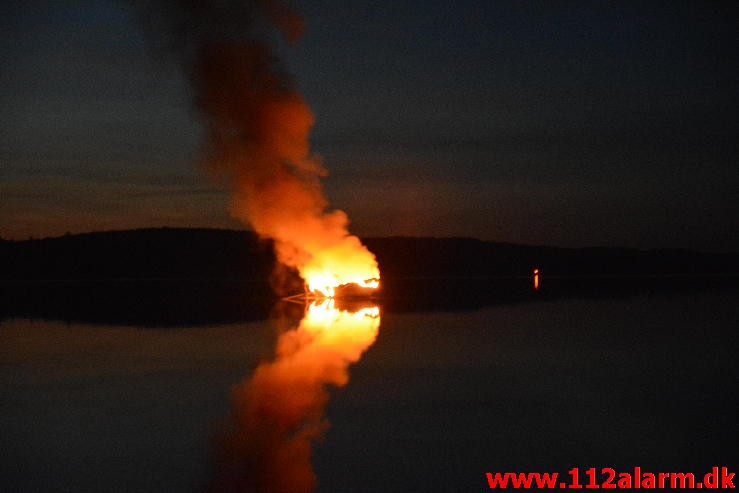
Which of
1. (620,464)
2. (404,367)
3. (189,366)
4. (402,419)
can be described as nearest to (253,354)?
(189,366)

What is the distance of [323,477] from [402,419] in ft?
8.81

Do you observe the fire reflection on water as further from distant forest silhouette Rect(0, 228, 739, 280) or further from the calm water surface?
distant forest silhouette Rect(0, 228, 739, 280)

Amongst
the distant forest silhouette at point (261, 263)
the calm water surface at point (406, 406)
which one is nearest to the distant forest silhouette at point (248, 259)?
the distant forest silhouette at point (261, 263)

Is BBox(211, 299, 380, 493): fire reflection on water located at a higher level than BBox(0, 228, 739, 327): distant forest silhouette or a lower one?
lower

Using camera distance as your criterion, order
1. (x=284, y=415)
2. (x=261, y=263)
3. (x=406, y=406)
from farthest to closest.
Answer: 1. (x=261, y=263)
2. (x=406, y=406)
3. (x=284, y=415)

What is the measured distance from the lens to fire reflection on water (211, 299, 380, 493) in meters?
7.47

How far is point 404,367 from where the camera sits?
562 inches

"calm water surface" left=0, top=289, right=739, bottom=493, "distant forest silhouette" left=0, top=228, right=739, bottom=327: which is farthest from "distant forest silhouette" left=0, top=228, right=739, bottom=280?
"calm water surface" left=0, top=289, right=739, bottom=493

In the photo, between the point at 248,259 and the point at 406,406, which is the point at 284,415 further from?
the point at 248,259

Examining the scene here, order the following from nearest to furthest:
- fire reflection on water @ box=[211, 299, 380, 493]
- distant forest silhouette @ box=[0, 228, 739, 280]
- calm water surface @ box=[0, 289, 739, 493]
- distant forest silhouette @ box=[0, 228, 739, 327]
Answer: fire reflection on water @ box=[211, 299, 380, 493], calm water surface @ box=[0, 289, 739, 493], distant forest silhouette @ box=[0, 228, 739, 327], distant forest silhouette @ box=[0, 228, 739, 280]

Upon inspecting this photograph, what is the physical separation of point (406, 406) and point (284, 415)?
183cm

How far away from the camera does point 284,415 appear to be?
9922 mm

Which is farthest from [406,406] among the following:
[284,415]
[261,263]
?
[261,263]

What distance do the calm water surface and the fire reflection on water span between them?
16 centimetres
